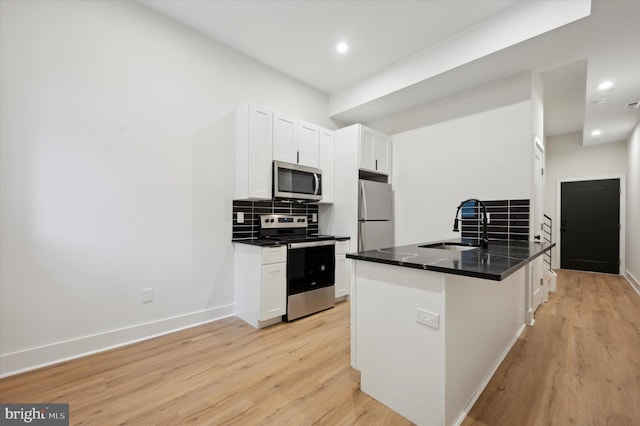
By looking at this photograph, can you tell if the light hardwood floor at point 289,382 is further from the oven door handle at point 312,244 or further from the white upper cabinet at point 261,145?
the white upper cabinet at point 261,145

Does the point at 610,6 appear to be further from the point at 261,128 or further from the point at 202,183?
the point at 202,183

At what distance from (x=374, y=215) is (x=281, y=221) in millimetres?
1253

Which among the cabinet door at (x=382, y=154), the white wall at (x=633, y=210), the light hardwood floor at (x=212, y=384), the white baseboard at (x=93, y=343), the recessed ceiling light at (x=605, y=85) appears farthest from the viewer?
the white wall at (x=633, y=210)

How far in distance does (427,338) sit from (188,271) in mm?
2371

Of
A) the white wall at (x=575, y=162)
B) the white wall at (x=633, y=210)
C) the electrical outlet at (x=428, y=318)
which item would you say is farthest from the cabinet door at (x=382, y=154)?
the white wall at (x=575, y=162)

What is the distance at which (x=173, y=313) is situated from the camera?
2.75 meters

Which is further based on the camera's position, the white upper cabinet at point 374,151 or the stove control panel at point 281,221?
the white upper cabinet at point 374,151

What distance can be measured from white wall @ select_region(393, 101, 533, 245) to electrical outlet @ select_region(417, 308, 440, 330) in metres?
2.26

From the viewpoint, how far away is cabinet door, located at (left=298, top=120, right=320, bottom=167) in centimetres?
354

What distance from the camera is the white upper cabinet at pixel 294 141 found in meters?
3.27

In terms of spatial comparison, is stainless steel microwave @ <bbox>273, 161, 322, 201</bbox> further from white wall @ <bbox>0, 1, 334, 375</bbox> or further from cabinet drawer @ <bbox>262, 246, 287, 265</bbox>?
cabinet drawer @ <bbox>262, 246, 287, 265</bbox>

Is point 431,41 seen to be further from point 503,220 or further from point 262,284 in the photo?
point 262,284

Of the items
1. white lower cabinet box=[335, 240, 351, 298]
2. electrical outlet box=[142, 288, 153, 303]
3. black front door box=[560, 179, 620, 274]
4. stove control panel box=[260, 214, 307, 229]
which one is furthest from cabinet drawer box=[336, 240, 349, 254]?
black front door box=[560, 179, 620, 274]

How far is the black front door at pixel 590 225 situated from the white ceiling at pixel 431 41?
2502 mm
